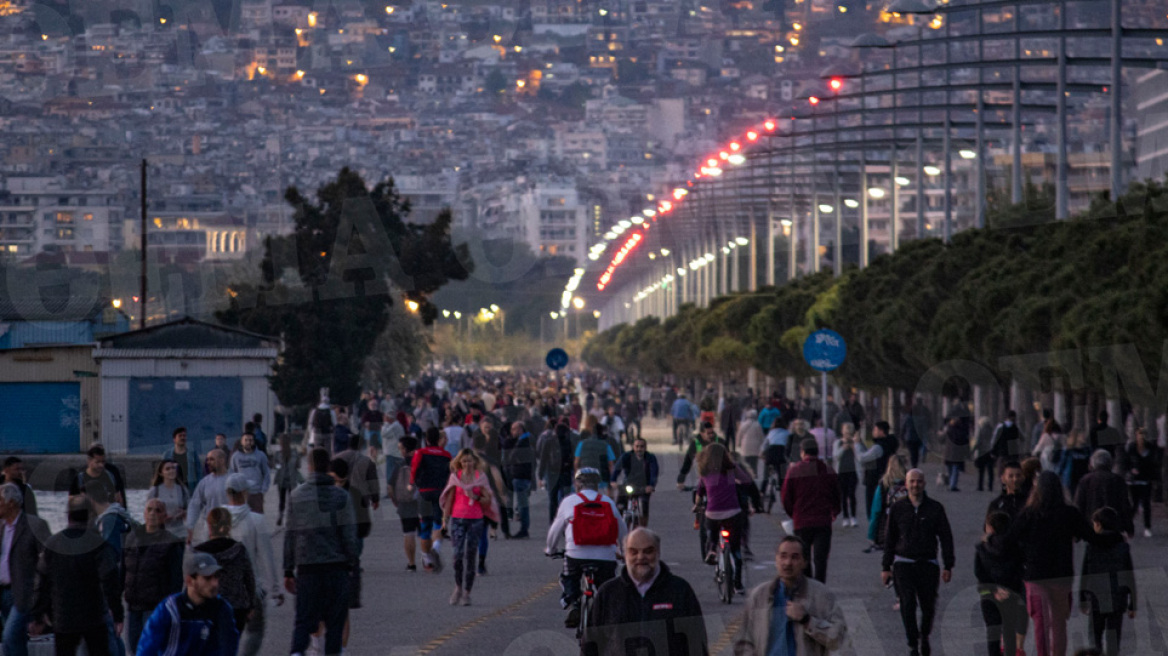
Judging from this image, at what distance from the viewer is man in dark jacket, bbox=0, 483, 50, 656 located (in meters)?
11.4

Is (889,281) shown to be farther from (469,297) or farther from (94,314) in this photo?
(469,297)

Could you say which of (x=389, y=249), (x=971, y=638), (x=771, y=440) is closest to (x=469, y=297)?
(x=389, y=249)

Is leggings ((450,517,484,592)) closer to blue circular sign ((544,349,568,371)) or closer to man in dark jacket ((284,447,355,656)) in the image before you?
man in dark jacket ((284,447,355,656))

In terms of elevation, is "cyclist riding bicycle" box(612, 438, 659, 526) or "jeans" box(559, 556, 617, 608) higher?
"cyclist riding bicycle" box(612, 438, 659, 526)

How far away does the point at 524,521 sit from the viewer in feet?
81.6

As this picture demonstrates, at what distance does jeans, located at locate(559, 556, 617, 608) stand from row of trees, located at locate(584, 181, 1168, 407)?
1332cm

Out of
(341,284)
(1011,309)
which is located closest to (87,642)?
(1011,309)

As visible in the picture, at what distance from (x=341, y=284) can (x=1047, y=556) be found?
39455 millimetres

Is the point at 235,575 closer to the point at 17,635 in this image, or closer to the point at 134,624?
the point at 134,624

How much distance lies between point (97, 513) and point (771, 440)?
1533 cm

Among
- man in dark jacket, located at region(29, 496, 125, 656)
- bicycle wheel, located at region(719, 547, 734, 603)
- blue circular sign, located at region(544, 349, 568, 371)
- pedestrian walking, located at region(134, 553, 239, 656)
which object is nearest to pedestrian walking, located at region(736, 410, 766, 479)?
bicycle wheel, located at region(719, 547, 734, 603)

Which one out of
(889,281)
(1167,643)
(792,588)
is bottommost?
(1167,643)

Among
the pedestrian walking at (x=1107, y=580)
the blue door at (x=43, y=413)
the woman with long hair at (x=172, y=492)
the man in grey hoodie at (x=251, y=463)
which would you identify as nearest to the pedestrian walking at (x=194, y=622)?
the woman with long hair at (x=172, y=492)

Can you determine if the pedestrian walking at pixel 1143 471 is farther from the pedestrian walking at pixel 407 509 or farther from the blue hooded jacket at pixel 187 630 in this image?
the blue hooded jacket at pixel 187 630
